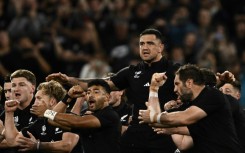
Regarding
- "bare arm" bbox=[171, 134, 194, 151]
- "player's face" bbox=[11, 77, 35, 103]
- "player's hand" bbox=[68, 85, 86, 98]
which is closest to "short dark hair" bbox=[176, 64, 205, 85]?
"bare arm" bbox=[171, 134, 194, 151]

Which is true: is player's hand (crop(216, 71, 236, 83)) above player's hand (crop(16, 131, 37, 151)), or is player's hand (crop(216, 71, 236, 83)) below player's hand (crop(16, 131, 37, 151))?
above

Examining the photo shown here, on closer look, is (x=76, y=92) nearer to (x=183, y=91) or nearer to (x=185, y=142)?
(x=183, y=91)

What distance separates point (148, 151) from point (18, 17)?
7.17 metres

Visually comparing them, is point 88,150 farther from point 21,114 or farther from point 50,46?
point 50,46

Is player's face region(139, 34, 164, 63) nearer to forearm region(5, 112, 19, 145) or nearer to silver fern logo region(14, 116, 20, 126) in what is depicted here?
silver fern logo region(14, 116, 20, 126)

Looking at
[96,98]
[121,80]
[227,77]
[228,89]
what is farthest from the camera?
[228,89]

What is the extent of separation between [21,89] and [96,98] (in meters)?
1.62

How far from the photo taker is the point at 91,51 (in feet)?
57.5

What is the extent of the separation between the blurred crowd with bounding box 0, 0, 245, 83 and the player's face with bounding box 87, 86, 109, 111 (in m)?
6.31

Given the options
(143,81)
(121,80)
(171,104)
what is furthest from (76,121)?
(121,80)

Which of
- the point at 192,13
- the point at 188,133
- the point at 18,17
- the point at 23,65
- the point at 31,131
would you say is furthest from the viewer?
the point at 192,13

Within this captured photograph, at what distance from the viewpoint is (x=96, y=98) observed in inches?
388

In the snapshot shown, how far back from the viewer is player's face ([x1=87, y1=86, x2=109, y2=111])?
32.2 ft

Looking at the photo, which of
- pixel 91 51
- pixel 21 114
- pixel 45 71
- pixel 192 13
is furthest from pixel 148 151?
pixel 192 13
